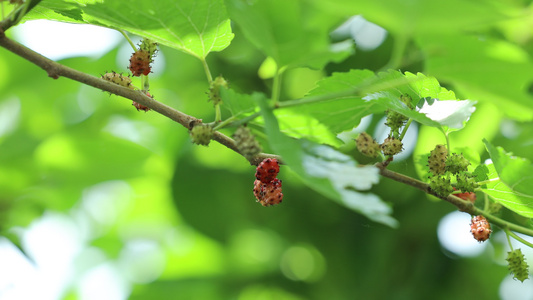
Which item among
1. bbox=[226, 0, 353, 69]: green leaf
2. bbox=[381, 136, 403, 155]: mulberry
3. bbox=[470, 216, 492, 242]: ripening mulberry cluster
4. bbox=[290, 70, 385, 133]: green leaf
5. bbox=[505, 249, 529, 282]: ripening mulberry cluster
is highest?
bbox=[226, 0, 353, 69]: green leaf

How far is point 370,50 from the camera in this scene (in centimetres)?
180

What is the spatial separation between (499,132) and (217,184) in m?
0.99

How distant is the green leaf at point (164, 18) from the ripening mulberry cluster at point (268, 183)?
0.18 metres

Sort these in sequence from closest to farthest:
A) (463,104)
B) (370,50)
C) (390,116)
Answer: (463,104) < (390,116) < (370,50)

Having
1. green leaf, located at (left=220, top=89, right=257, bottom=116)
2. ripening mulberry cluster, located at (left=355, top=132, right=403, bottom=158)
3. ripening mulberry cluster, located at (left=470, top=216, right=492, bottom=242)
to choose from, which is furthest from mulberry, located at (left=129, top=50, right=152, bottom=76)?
ripening mulberry cluster, located at (left=470, top=216, right=492, bottom=242)

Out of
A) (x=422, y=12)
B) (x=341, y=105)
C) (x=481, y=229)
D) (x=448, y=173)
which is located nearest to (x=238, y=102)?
(x=341, y=105)

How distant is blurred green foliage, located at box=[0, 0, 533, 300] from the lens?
1.47 m

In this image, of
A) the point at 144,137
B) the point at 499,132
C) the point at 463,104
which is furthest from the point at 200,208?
the point at 463,104

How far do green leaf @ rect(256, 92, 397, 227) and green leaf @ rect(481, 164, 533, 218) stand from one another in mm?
332

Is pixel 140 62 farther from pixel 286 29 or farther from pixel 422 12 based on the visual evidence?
pixel 422 12

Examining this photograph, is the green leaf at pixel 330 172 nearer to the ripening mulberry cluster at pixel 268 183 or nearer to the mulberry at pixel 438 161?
the ripening mulberry cluster at pixel 268 183

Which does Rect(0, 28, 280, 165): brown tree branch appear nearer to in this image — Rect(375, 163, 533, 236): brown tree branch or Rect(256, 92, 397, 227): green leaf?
Rect(256, 92, 397, 227): green leaf

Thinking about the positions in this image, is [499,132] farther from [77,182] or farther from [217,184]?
[77,182]

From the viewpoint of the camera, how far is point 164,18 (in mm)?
599
